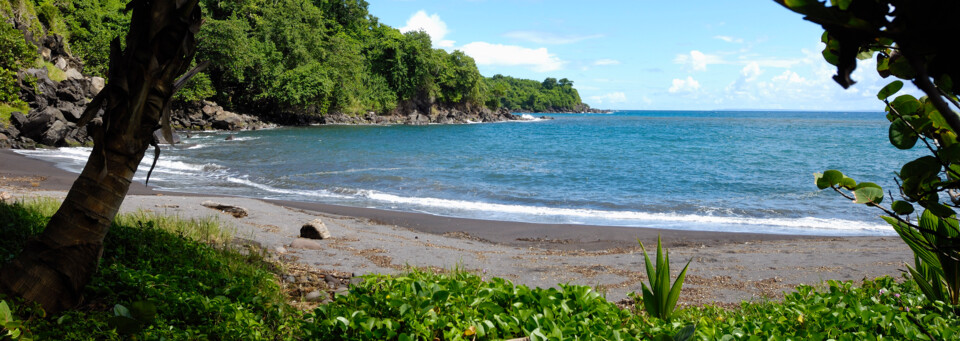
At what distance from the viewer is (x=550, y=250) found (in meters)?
10.1

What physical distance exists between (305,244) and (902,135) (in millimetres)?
7625

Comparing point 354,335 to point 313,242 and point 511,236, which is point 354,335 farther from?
point 511,236

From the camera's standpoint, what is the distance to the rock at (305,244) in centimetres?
793

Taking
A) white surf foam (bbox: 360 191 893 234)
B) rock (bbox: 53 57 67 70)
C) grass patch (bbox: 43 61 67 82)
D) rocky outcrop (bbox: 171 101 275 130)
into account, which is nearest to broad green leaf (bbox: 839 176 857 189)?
white surf foam (bbox: 360 191 893 234)

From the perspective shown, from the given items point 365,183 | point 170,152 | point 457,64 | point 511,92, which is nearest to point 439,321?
point 365,183

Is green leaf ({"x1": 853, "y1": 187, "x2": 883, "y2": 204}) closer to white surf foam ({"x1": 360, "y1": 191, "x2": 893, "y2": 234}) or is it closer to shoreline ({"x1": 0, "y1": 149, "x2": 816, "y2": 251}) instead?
shoreline ({"x1": 0, "y1": 149, "x2": 816, "y2": 251})

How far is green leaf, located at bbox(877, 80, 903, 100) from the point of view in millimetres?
1671

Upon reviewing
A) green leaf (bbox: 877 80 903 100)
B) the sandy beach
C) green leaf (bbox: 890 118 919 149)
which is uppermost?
green leaf (bbox: 877 80 903 100)

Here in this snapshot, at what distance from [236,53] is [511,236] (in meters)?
45.9

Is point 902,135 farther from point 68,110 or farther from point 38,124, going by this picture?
point 68,110

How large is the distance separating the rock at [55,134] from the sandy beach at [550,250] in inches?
512

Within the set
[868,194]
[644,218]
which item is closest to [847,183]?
[868,194]

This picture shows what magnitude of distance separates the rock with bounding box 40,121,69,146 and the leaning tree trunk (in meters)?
27.2

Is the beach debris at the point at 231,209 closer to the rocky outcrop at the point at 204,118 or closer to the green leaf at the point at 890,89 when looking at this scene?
the green leaf at the point at 890,89
